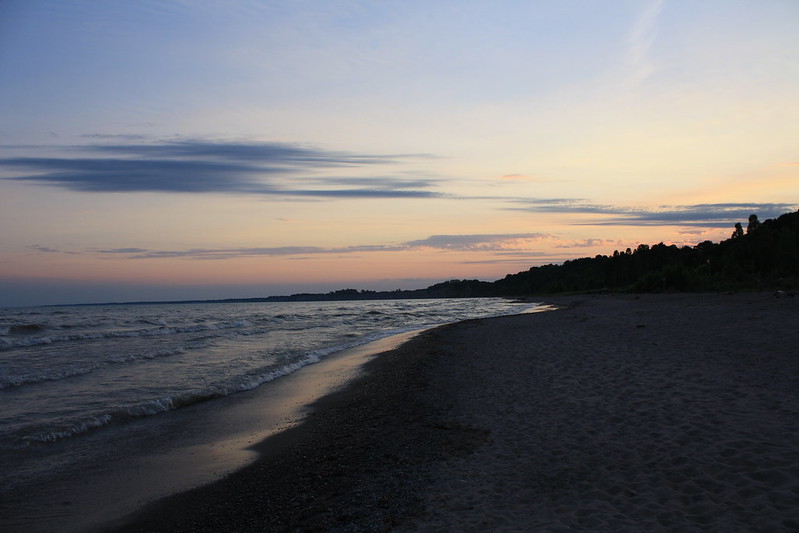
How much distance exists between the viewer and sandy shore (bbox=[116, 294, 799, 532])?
17.5 ft

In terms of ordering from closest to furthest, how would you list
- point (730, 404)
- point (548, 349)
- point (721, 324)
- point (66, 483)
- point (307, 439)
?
point (66, 483), point (730, 404), point (307, 439), point (548, 349), point (721, 324)

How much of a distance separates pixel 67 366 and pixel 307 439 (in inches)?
586

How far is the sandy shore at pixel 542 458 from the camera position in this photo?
210 inches

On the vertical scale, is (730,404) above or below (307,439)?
above

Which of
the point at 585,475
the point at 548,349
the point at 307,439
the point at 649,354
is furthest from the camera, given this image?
the point at 548,349

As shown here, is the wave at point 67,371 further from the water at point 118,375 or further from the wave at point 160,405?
the wave at point 160,405

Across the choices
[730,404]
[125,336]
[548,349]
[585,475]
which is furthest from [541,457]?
[125,336]

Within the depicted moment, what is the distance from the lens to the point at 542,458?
7020mm

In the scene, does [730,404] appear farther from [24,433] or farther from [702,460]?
[24,433]

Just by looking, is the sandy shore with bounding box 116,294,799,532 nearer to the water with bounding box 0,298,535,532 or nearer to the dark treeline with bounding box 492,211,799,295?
the water with bounding box 0,298,535,532

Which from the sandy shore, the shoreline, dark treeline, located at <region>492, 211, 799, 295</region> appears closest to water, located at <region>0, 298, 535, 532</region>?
the shoreline

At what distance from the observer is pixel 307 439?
364 inches

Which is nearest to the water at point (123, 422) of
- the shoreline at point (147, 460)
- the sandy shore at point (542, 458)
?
the shoreline at point (147, 460)

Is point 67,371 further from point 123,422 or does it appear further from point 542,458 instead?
point 542,458
